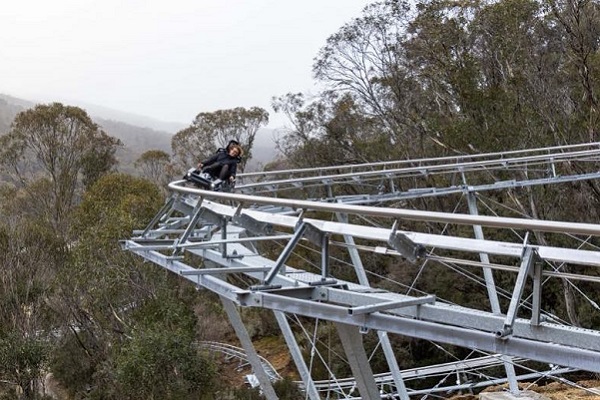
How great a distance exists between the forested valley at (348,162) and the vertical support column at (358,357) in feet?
33.8

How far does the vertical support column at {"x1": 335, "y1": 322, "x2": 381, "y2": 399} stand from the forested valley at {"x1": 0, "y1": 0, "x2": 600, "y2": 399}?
1029cm

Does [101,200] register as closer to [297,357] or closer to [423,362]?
[423,362]

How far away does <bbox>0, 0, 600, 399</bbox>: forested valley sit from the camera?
1530 cm

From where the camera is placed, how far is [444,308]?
152 inches

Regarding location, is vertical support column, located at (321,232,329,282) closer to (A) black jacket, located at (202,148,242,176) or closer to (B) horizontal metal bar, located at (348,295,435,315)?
(B) horizontal metal bar, located at (348,295,435,315)

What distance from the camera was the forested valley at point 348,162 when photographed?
50.2 feet

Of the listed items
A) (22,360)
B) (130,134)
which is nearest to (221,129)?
(22,360)

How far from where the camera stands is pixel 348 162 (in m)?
24.9

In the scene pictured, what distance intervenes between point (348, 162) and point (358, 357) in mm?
20364

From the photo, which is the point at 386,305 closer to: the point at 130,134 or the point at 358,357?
the point at 358,357

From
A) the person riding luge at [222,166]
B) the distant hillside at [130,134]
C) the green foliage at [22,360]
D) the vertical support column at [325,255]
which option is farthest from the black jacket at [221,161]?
the distant hillside at [130,134]

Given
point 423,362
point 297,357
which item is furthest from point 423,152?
point 297,357

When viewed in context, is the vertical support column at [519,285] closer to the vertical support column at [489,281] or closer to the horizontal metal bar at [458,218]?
the horizontal metal bar at [458,218]

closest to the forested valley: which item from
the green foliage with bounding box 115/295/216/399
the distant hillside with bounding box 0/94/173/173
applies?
the green foliage with bounding box 115/295/216/399
